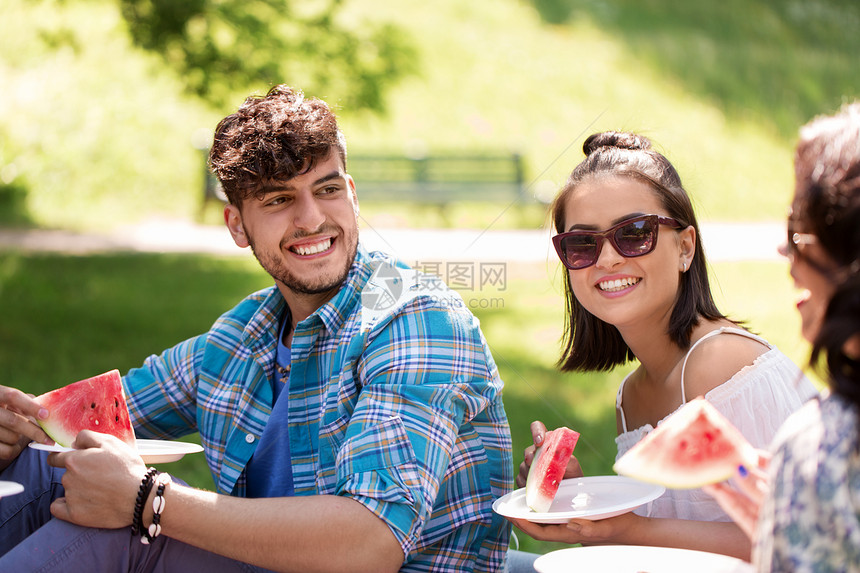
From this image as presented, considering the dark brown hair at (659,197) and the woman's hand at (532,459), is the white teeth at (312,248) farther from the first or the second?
the woman's hand at (532,459)

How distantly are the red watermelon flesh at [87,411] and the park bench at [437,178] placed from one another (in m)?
10.3

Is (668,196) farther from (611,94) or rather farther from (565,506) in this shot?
(611,94)

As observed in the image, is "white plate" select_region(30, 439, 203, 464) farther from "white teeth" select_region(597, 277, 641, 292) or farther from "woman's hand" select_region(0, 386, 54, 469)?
"white teeth" select_region(597, 277, 641, 292)

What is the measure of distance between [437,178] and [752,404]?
11054 mm

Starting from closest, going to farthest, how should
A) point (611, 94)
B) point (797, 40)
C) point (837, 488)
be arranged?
point (837, 488) < point (611, 94) < point (797, 40)

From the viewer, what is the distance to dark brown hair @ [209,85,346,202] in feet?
10.1

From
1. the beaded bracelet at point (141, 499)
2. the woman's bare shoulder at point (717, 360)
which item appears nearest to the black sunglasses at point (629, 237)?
the woman's bare shoulder at point (717, 360)

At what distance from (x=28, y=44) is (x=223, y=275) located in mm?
8630

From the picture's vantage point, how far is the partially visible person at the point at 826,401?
5.30ft

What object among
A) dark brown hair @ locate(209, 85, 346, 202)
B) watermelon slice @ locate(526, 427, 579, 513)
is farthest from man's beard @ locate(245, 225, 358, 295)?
watermelon slice @ locate(526, 427, 579, 513)

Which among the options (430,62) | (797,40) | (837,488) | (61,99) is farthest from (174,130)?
(837,488)

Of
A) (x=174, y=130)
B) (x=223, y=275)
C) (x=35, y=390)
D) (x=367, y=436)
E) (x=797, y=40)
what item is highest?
(x=797, y=40)

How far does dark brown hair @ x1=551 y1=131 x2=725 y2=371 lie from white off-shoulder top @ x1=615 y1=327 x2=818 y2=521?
0.26 meters

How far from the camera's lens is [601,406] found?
689 centimetres
